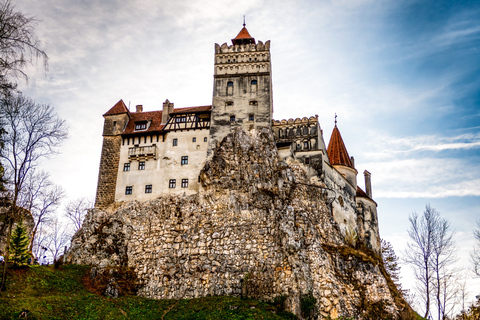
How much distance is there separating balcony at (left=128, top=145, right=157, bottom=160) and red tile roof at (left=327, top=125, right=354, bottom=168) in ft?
68.9

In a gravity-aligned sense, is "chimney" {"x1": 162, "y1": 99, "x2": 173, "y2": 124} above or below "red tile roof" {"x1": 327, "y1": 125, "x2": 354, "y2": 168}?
above

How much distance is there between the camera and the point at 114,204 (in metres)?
50.9

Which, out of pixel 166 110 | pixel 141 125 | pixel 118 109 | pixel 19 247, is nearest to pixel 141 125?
pixel 141 125

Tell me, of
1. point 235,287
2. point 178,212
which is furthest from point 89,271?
point 235,287

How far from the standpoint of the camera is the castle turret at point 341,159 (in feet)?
181

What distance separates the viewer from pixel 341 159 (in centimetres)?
5566

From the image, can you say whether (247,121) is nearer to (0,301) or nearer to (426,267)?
(426,267)

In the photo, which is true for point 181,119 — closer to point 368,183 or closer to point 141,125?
point 141,125

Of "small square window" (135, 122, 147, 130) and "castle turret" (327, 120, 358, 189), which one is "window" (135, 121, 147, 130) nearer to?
"small square window" (135, 122, 147, 130)

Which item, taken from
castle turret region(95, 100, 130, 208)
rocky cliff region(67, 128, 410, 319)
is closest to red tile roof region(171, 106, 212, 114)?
rocky cliff region(67, 128, 410, 319)

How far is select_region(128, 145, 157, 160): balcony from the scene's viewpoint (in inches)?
2061

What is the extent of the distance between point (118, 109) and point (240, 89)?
1529 cm

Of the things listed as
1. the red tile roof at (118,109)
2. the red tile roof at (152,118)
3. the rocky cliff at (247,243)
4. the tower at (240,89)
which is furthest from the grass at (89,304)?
the red tile roof at (118,109)

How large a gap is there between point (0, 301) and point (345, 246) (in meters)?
31.2
